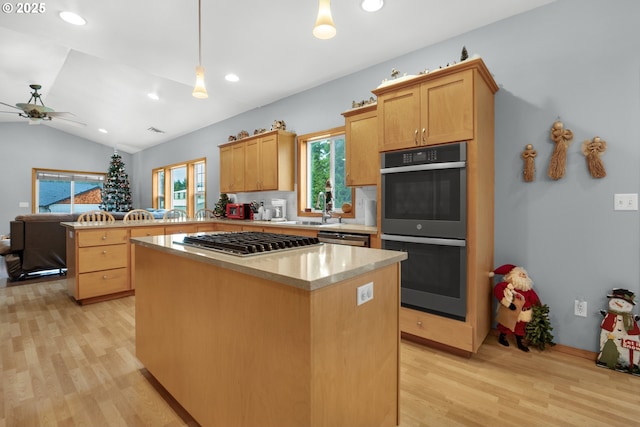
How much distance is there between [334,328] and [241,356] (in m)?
0.45

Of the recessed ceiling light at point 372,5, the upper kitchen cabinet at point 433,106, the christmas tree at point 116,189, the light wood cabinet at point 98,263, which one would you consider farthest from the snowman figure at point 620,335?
the christmas tree at point 116,189

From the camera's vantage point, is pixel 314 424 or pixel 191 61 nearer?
pixel 314 424

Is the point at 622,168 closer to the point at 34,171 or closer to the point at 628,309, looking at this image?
the point at 628,309

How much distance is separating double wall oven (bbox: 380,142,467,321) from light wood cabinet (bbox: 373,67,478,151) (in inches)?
3.6

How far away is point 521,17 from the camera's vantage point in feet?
8.26

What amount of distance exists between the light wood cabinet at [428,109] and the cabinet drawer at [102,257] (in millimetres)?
3277

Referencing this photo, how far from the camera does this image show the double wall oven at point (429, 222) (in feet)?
7.33

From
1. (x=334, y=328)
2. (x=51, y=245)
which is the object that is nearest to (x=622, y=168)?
(x=334, y=328)

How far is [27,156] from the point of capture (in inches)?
313

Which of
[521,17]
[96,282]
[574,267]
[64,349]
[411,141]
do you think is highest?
[521,17]

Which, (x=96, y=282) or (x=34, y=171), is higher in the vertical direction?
(x=34, y=171)

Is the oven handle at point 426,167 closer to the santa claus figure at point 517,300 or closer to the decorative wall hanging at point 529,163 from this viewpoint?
the decorative wall hanging at point 529,163

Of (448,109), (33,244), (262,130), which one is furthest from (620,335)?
(33,244)

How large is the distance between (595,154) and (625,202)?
0.38m
